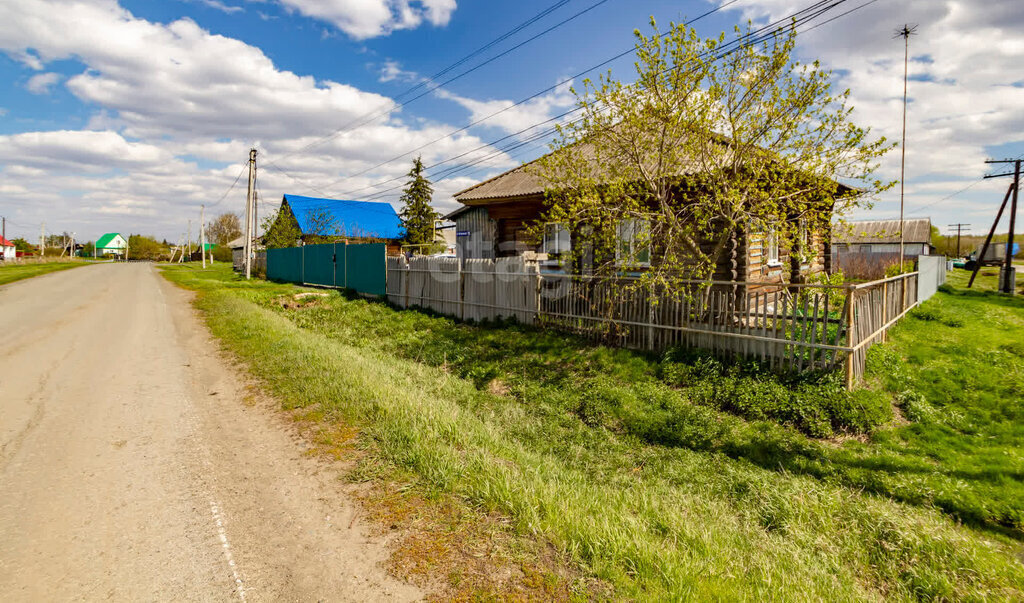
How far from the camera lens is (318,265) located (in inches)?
933

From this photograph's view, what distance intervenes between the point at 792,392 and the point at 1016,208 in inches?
1326

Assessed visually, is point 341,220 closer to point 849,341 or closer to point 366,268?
point 366,268

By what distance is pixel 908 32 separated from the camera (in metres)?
16.6

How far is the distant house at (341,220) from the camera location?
39.2 meters

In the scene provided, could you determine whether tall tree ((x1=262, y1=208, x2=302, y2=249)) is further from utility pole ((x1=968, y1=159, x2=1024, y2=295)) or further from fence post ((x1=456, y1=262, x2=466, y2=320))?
utility pole ((x1=968, y1=159, x2=1024, y2=295))

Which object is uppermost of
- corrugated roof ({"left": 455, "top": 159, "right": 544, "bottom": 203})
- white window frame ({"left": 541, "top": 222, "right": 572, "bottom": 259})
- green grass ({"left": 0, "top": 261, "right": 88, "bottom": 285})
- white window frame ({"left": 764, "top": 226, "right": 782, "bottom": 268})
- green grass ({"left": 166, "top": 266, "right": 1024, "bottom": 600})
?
corrugated roof ({"left": 455, "top": 159, "right": 544, "bottom": 203})

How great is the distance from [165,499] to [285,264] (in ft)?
87.7

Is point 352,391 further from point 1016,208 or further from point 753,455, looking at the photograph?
point 1016,208

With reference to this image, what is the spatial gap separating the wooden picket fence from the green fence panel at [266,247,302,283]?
46.4 ft

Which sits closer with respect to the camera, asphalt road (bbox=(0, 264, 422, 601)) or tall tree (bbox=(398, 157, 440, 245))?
asphalt road (bbox=(0, 264, 422, 601))

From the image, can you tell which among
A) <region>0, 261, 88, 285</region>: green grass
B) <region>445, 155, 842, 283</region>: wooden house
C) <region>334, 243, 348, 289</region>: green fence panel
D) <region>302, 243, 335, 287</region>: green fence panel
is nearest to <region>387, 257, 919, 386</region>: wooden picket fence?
<region>445, 155, 842, 283</region>: wooden house

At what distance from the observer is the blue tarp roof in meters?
42.8

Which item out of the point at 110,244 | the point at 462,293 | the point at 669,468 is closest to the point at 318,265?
the point at 462,293

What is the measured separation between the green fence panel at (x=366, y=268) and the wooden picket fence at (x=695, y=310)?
3256 mm
